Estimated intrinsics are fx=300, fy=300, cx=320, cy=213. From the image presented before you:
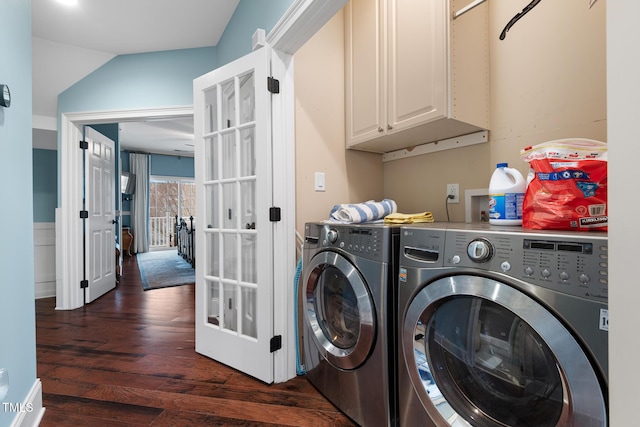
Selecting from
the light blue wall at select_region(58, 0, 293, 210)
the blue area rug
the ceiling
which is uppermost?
the ceiling

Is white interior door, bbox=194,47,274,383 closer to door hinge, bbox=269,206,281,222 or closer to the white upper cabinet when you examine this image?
door hinge, bbox=269,206,281,222

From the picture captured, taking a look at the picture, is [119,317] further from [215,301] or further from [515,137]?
Result: [515,137]

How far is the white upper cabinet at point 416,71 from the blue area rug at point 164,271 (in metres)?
3.50

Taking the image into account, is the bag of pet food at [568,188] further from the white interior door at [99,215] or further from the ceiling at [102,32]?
the white interior door at [99,215]

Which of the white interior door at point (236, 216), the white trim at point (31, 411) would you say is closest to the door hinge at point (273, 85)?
the white interior door at point (236, 216)

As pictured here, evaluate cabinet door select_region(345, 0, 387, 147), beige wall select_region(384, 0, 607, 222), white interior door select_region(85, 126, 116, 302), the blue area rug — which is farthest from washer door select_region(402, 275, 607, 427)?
the blue area rug

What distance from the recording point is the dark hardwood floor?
1.44m

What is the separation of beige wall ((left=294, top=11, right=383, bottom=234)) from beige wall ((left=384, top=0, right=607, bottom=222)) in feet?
1.95

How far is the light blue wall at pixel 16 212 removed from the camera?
44.8 inches

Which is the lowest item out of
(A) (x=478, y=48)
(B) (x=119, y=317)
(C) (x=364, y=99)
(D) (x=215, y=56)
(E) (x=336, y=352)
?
(B) (x=119, y=317)

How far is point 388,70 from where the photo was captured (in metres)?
1.78

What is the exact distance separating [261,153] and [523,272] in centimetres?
136

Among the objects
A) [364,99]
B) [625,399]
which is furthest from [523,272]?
[364,99]

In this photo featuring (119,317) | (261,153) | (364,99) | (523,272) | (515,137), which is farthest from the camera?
(119,317)
